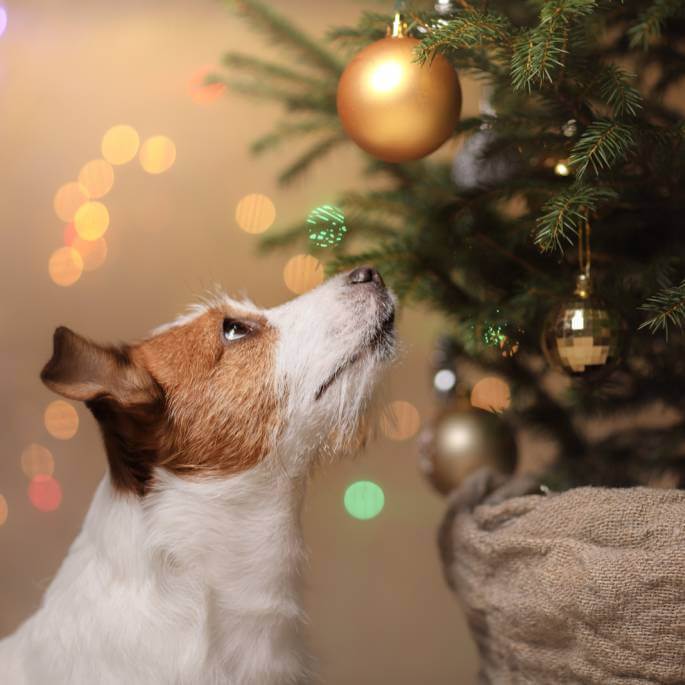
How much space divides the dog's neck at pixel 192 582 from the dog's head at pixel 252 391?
38 mm

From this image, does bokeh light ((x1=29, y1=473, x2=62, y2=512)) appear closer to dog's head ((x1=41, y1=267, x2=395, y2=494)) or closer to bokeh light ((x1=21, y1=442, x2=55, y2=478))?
bokeh light ((x1=21, y1=442, x2=55, y2=478))

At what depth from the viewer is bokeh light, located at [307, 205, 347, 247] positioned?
153cm

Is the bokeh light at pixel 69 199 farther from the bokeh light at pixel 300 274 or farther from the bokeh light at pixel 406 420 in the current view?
the bokeh light at pixel 406 420

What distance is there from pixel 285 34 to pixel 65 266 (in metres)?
1.23

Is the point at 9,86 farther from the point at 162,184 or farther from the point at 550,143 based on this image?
the point at 550,143

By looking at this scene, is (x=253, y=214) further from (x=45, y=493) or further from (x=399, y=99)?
(x=399, y=99)

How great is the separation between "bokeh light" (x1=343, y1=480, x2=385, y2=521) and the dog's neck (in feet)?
4.60

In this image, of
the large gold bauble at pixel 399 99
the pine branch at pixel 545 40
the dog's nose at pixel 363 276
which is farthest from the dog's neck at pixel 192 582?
the pine branch at pixel 545 40

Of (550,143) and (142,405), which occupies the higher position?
(550,143)

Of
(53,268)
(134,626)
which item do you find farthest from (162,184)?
Result: (134,626)

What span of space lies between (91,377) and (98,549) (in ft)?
0.82

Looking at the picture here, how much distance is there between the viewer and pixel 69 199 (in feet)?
8.13

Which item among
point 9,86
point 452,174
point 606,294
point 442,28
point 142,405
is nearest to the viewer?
point 442,28

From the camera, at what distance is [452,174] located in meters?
1.51
